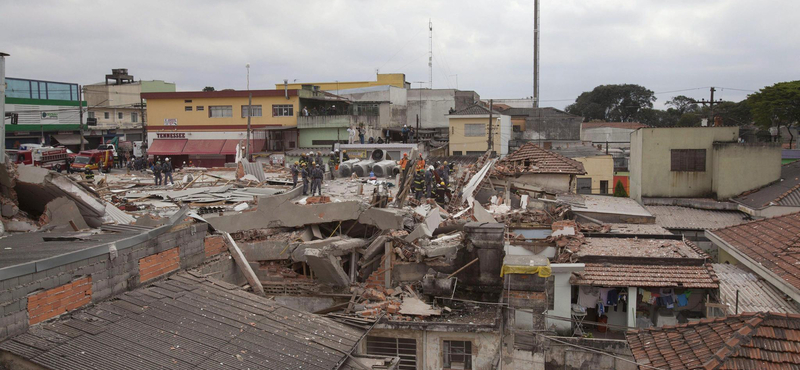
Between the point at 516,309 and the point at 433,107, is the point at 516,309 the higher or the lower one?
the lower one

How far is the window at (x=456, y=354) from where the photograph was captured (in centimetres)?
1030

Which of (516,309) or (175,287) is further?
(516,309)

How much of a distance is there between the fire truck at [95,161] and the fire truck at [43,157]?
2.55ft

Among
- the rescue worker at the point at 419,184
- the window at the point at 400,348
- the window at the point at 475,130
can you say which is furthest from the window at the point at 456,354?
the window at the point at 475,130

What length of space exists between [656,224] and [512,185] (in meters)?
5.30

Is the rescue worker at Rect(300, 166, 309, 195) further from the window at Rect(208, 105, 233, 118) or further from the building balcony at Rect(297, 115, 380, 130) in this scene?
the window at Rect(208, 105, 233, 118)

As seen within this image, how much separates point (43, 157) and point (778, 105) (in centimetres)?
4207

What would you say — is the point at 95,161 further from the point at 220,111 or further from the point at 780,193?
the point at 780,193

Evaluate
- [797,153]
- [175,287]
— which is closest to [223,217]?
[175,287]

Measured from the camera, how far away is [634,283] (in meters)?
11.9

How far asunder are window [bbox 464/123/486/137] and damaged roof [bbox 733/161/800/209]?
1861cm

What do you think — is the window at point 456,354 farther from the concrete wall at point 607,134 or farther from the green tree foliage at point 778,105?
the concrete wall at point 607,134

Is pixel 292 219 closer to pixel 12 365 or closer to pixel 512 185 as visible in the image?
pixel 12 365

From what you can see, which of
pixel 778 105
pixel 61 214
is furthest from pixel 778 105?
pixel 61 214
